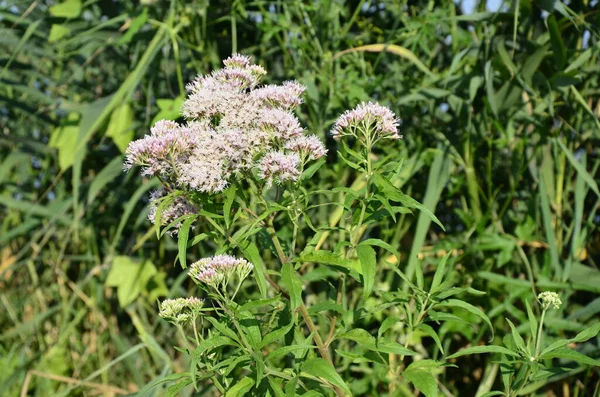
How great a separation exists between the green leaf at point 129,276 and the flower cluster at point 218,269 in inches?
53.7

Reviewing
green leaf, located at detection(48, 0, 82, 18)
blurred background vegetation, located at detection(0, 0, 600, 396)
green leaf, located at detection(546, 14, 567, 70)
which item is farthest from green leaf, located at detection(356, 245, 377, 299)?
green leaf, located at detection(48, 0, 82, 18)

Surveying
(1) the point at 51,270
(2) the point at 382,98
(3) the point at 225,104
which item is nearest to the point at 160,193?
(3) the point at 225,104

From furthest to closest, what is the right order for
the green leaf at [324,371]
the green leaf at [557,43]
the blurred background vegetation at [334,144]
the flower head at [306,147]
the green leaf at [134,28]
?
the green leaf at [134,28], the blurred background vegetation at [334,144], the green leaf at [557,43], the flower head at [306,147], the green leaf at [324,371]

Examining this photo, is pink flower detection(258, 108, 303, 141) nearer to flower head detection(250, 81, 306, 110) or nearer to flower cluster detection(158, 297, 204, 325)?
flower head detection(250, 81, 306, 110)

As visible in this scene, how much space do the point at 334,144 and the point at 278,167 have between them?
122cm

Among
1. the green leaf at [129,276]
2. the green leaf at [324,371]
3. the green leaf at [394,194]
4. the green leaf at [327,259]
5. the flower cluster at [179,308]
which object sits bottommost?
the green leaf at [129,276]

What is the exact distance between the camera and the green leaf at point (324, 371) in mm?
1166

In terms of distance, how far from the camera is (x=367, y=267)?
3.86 ft

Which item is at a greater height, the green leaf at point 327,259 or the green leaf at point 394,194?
the green leaf at point 394,194

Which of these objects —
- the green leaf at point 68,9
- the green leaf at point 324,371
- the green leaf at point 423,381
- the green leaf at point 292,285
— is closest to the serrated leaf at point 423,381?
the green leaf at point 423,381

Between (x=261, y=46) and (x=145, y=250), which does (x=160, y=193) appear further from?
(x=145, y=250)

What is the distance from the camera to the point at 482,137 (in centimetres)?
223

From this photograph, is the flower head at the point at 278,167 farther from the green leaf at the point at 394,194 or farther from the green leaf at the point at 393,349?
the green leaf at the point at 393,349

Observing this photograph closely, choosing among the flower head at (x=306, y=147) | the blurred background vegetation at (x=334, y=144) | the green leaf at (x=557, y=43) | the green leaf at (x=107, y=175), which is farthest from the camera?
the green leaf at (x=107, y=175)
